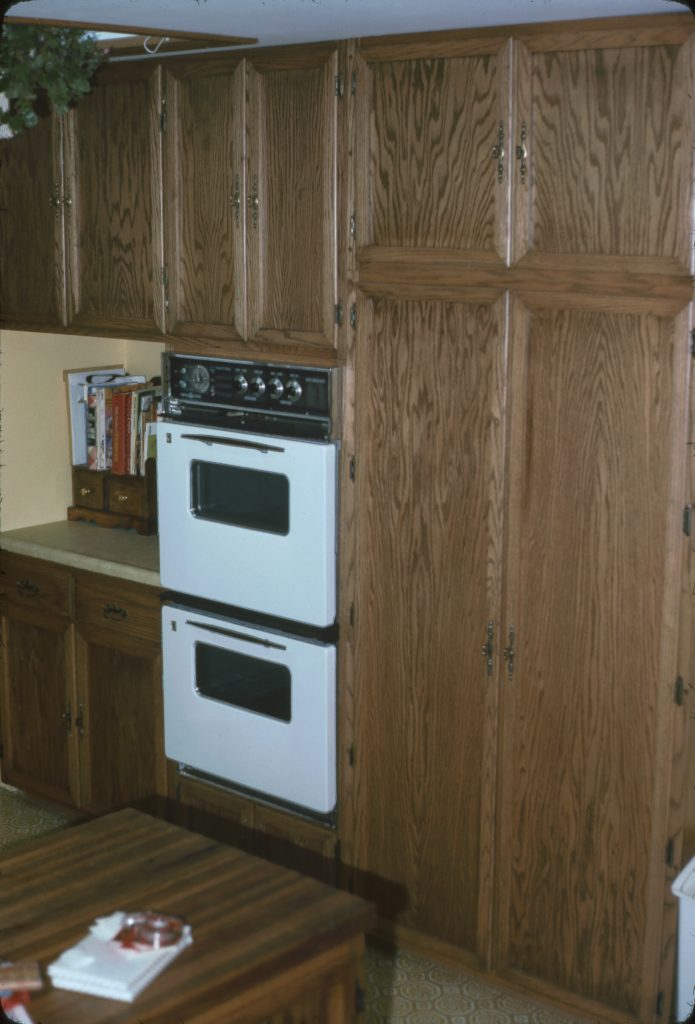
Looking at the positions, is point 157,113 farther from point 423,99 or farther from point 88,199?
point 423,99

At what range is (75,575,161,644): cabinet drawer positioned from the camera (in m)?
3.66

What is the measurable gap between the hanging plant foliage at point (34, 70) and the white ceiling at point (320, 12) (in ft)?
0.26

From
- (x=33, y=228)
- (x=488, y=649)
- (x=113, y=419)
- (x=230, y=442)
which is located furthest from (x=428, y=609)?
(x=33, y=228)

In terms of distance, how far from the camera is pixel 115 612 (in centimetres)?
376

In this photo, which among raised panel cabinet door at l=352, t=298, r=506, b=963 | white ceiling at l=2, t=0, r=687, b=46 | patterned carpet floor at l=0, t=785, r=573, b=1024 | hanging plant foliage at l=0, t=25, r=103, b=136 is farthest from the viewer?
patterned carpet floor at l=0, t=785, r=573, b=1024

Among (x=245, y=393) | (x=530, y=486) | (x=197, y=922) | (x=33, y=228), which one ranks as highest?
(x=33, y=228)

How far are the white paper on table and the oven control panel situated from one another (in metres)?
1.46

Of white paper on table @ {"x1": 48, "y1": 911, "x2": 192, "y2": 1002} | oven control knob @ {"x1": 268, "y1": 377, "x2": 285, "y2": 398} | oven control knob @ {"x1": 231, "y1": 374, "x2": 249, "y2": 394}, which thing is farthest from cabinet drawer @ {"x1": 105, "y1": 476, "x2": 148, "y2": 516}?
white paper on table @ {"x1": 48, "y1": 911, "x2": 192, "y2": 1002}

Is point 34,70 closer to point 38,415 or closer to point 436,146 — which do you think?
point 436,146

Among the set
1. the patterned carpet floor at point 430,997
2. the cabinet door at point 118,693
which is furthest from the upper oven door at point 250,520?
the patterned carpet floor at point 430,997

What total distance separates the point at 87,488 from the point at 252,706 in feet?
3.89

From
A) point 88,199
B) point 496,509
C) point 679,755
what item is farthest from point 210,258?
point 679,755

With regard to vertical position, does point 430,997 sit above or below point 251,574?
below

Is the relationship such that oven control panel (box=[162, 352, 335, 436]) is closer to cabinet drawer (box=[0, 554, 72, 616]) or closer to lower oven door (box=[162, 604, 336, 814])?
lower oven door (box=[162, 604, 336, 814])
